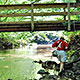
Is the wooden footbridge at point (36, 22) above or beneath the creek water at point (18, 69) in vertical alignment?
above

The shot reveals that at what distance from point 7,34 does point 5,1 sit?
2.42 metres

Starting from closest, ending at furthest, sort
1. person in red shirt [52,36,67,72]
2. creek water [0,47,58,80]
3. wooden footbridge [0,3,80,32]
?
person in red shirt [52,36,67,72]
wooden footbridge [0,3,80,32]
creek water [0,47,58,80]

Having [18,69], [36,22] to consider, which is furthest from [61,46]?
[18,69]

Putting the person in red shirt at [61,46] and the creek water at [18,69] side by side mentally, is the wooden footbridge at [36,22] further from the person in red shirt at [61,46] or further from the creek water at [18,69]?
the creek water at [18,69]

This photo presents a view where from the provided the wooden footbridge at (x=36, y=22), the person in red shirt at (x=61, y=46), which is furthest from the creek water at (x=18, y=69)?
the wooden footbridge at (x=36, y=22)

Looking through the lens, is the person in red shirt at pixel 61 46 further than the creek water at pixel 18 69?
No

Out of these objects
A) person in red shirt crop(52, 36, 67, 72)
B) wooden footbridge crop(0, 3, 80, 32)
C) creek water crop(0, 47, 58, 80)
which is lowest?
creek water crop(0, 47, 58, 80)

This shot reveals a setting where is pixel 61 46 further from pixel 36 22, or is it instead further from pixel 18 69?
pixel 18 69

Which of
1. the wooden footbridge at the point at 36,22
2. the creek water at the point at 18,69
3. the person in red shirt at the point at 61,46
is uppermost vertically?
the wooden footbridge at the point at 36,22

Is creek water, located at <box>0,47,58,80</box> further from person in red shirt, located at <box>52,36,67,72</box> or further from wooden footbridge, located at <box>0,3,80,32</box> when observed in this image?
wooden footbridge, located at <box>0,3,80,32</box>

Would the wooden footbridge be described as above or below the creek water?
above

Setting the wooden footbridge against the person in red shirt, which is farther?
the wooden footbridge

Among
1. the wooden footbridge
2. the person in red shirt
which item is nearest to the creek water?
the person in red shirt

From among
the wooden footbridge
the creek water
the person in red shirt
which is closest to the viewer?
the person in red shirt
